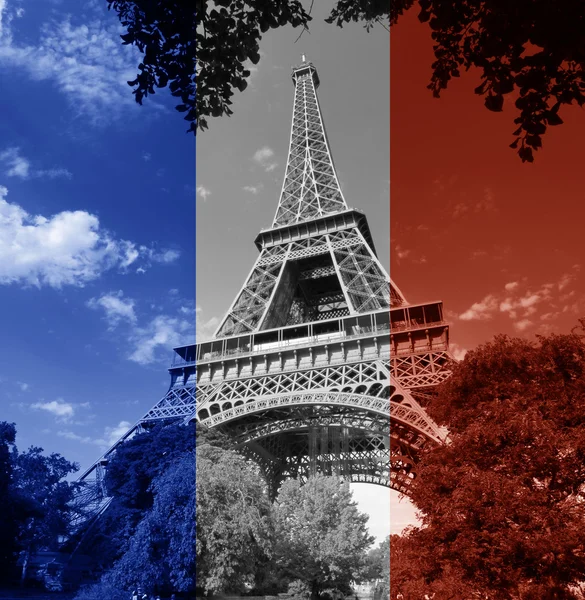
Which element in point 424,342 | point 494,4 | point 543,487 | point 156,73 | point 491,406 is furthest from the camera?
point 424,342

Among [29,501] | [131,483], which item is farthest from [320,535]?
[29,501]

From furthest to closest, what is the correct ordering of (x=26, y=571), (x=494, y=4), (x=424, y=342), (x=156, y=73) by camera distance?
(x=26, y=571)
(x=424, y=342)
(x=156, y=73)
(x=494, y=4)

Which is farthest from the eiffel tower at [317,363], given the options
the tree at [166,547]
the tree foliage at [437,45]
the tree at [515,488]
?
the tree foliage at [437,45]

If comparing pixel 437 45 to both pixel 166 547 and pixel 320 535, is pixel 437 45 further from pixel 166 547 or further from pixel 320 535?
pixel 320 535

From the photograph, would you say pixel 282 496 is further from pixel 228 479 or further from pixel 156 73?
pixel 156 73

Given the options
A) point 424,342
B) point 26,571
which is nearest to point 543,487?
point 424,342

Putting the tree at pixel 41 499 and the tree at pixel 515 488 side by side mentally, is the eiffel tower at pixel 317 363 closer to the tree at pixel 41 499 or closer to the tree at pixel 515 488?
the tree at pixel 41 499

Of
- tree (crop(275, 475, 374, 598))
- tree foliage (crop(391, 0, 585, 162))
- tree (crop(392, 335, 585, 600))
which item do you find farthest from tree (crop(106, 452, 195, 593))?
tree foliage (crop(391, 0, 585, 162))

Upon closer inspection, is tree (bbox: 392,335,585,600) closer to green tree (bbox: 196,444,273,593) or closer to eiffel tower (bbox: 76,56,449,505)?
eiffel tower (bbox: 76,56,449,505)
